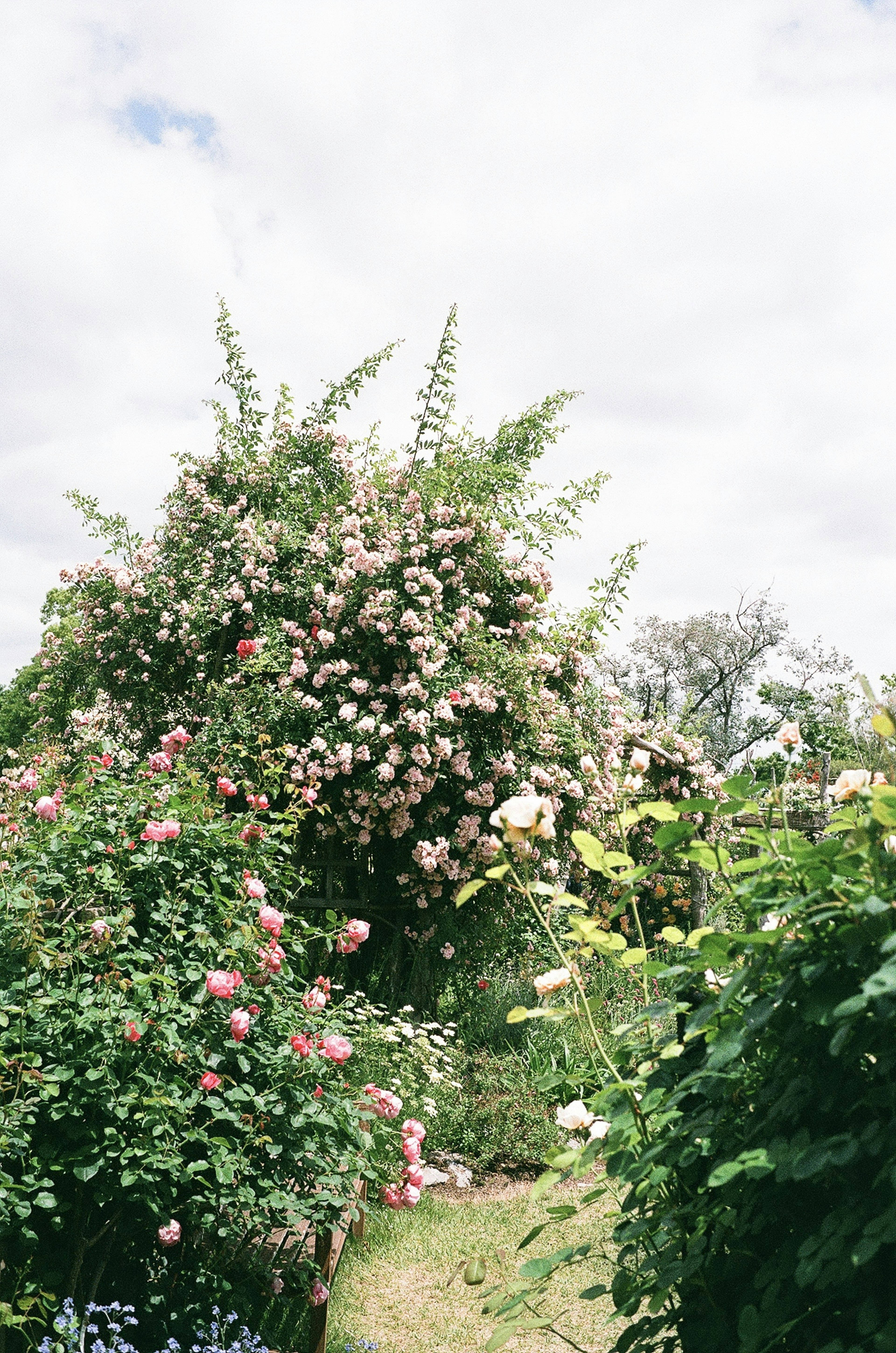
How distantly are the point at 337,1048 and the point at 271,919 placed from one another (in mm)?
381

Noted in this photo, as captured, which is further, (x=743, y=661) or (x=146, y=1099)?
(x=743, y=661)

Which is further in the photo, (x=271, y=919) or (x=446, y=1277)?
(x=446, y=1277)

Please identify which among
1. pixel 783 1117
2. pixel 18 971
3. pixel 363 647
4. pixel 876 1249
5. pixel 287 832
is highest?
pixel 363 647

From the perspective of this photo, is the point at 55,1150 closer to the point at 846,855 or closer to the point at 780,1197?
the point at 780,1197

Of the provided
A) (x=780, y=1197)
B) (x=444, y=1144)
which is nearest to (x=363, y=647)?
(x=444, y=1144)

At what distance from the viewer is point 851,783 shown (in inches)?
61.8

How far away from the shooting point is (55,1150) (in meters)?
2.26

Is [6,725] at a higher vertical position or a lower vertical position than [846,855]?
higher

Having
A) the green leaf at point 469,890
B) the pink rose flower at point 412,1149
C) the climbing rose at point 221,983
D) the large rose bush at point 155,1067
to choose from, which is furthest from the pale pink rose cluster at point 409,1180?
the green leaf at point 469,890

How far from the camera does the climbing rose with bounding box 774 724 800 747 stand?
168 cm

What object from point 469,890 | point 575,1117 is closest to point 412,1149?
point 575,1117

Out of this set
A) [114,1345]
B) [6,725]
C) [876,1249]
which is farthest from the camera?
[6,725]

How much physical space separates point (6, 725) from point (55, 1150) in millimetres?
24171

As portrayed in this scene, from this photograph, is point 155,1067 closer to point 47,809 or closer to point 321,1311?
point 47,809
